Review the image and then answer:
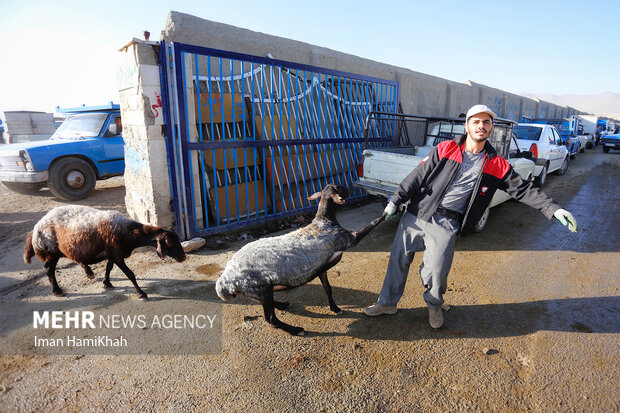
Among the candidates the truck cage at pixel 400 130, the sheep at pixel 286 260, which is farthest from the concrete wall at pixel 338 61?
the sheep at pixel 286 260

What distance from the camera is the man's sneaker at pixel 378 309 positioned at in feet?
11.0

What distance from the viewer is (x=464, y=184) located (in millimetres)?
2938

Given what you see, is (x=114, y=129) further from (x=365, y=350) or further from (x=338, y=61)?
(x=365, y=350)

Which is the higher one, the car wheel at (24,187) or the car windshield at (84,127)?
the car windshield at (84,127)

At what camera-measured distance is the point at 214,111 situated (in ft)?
18.1

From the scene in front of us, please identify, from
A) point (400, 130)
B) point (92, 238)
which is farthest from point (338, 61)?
point (92, 238)

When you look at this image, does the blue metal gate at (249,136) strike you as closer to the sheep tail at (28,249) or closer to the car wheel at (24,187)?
the sheep tail at (28,249)

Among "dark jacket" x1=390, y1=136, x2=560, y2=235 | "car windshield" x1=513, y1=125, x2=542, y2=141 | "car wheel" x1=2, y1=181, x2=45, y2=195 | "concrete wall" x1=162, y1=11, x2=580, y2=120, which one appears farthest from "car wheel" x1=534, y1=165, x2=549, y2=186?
"car wheel" x1=2, y1=181, x2=45, y2=195

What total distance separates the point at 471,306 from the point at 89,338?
3817mm

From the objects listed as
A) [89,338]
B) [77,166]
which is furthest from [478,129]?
[77,166]

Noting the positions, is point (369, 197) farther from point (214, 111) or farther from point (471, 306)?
point (471, 306)

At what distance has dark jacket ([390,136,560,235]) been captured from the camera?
2.86m

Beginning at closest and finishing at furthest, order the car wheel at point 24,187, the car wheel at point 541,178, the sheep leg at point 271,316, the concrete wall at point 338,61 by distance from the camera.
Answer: the sheep leg at point 271,316, the concrete wall at point 338,61, the car wheel at point 24,187, the car wheel at point 541,178

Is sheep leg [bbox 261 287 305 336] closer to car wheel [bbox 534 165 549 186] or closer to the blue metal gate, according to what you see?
the blue metal gate
